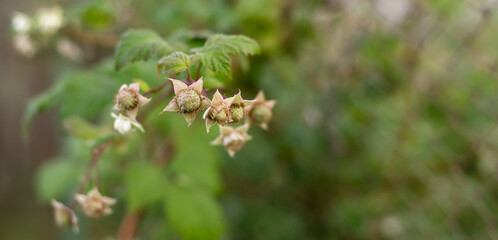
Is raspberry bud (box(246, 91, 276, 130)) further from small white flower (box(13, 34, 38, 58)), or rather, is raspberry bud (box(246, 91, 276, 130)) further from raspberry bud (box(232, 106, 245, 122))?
small white flower (box(13, 34, 38, 58))

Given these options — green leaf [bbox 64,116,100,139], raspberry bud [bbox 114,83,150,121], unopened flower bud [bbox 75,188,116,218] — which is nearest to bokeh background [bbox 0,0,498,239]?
green leaf [bbox 64,116,100,139]

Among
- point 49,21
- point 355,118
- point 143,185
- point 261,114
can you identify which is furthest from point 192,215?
point 355,118

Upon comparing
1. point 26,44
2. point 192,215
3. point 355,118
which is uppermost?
point 355,118

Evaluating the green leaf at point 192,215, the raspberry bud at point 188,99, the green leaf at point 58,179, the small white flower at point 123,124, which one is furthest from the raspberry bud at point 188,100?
the green leaf at point 58,179

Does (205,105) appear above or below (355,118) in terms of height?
below

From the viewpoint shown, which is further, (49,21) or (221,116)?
(49,21)

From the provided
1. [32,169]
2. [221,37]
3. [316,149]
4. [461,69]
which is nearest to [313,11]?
[316,149]

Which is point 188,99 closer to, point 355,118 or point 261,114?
point 261,114

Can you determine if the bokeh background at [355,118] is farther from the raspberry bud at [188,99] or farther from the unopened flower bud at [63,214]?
the raspberry bud at [188,99]
